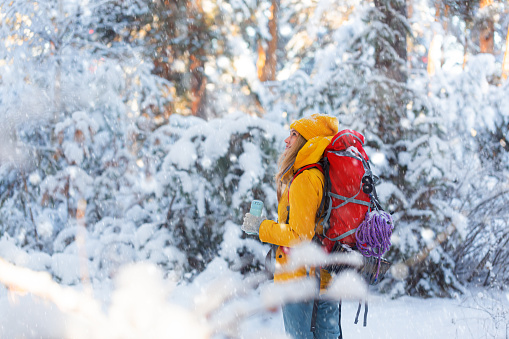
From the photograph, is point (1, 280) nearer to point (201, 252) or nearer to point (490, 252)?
point (201, 252)

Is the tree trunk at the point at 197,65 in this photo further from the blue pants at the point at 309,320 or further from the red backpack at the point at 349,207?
the blue pants at the point at 309,320

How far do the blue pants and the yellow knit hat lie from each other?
1.13 meters

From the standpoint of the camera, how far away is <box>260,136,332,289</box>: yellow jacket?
85.3 inches

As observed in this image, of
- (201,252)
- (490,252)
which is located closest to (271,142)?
(201,252)

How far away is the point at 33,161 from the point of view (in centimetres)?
557

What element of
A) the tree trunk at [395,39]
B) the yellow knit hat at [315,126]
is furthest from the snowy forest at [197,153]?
the yellow knit hat at [315,126]

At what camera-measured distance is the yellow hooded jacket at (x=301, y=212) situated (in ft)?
7.11

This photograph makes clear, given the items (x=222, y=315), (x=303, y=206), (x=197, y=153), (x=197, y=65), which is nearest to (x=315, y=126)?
(x=303, y=206)

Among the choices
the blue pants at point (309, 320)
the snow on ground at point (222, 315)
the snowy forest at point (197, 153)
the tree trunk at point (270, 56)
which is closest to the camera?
the blue pants at point (309, 320)

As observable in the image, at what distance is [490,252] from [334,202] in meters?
3.92

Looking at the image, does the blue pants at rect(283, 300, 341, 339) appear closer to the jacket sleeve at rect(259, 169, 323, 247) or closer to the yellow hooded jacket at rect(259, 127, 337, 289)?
the yellow hooded jacket at rect(259, 127, 337, 289)

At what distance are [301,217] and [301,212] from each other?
0.03 m

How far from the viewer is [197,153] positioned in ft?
14.4

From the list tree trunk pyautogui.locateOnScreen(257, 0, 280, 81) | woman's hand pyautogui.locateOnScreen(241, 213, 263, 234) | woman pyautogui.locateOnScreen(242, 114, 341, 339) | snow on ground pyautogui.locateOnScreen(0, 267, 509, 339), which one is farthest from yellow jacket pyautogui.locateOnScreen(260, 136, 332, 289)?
tree trunk pyautogui.locateOnScreen(257, 0, 280, 81)
